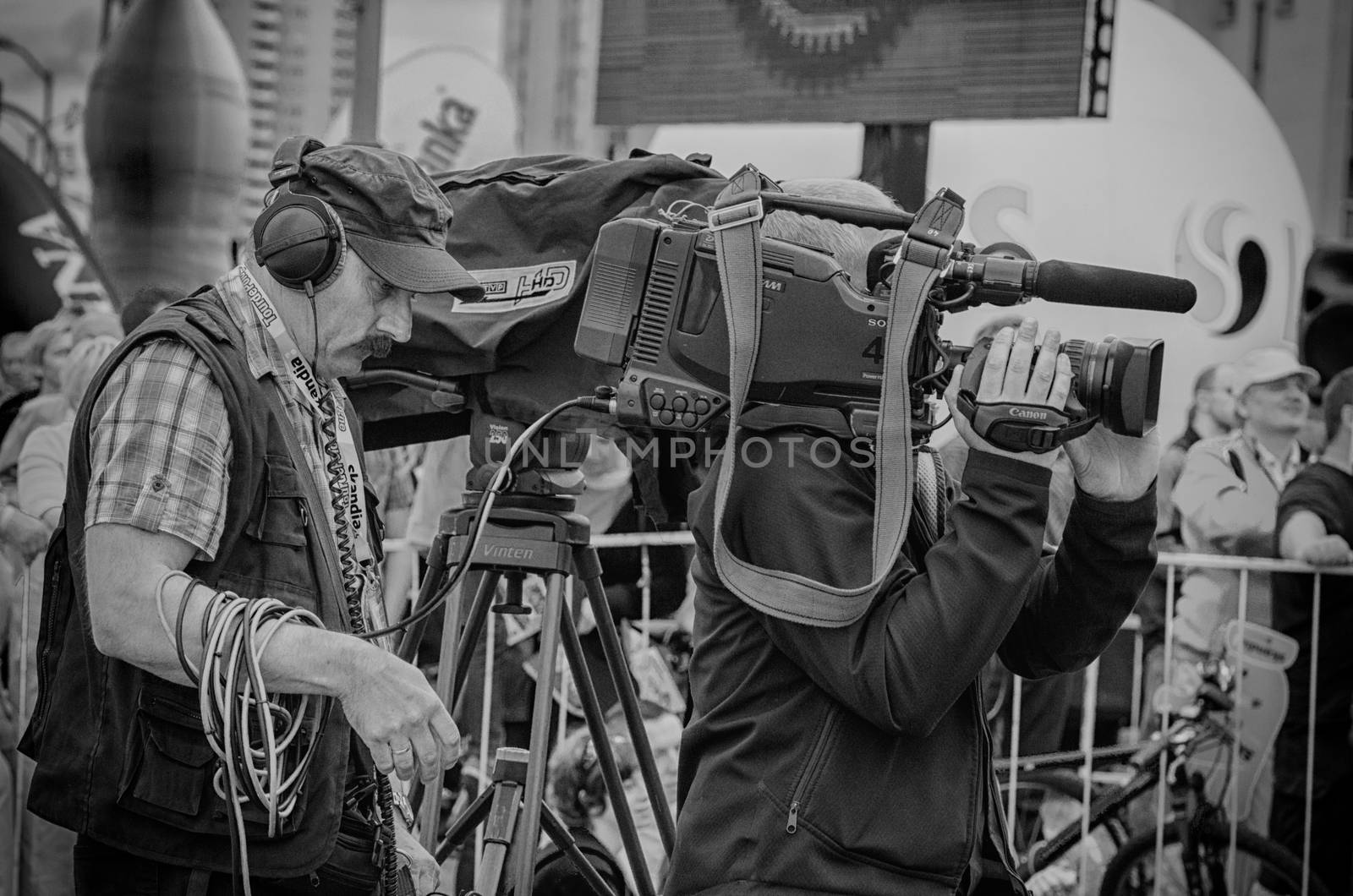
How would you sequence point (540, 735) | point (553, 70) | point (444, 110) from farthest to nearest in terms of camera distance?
point (553, 70) < point (444, 110) < point (540, 735)

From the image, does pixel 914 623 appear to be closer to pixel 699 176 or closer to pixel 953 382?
pixel 953 382

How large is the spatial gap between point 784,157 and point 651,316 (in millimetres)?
5649

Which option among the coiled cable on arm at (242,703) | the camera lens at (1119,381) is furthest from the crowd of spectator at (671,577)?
the camera lens at (1119,381)

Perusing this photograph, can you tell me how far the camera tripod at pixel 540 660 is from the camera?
9.21 feet

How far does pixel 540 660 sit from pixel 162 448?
41.0 inches

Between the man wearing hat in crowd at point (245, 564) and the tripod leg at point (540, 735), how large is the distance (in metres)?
0.39

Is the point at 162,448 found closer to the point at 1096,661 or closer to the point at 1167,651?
the point at 1096,661

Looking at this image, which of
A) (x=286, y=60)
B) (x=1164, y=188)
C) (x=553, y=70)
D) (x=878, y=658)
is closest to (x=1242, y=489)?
(x=1164, y=188)

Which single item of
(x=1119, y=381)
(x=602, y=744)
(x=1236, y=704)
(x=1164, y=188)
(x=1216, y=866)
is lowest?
(x=1216, y=866)

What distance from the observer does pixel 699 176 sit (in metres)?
3.06

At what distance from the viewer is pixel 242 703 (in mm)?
1903

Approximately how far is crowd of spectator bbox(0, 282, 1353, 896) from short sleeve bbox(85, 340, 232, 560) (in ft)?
5.08

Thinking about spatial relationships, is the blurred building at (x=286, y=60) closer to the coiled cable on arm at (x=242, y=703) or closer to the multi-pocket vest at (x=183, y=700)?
the multi-pocket vest at (x=183, y=700)

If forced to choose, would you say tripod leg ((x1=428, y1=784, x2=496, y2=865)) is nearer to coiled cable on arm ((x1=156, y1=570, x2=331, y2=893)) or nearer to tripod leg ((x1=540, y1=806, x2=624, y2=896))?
tripod leg ((x1=540, y1=806, x2=624, y2=896))
